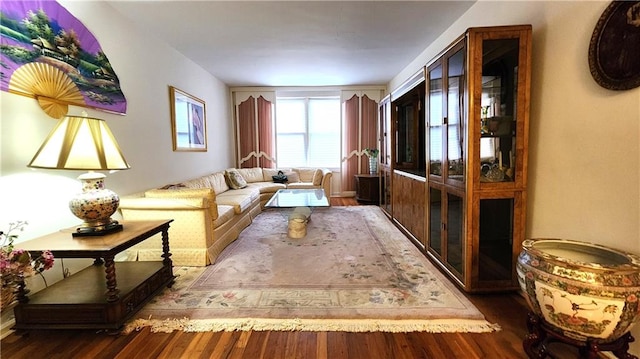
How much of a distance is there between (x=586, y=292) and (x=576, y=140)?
96 cm

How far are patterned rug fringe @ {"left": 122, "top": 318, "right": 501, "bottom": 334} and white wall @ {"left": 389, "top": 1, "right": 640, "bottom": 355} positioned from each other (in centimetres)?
84

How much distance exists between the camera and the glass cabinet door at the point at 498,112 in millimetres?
2115

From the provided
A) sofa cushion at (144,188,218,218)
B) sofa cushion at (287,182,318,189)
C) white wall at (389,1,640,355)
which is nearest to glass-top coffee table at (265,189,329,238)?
sofa cushion at (144,188,218,218)

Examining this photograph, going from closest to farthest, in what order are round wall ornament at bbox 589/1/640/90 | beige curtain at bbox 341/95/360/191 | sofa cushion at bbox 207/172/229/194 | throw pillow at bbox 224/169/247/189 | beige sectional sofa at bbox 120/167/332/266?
round wall ornament at bbox 589/1/640/90
beige sectional sofa at bbox 120/167/332/266
sofa cushion at bbox 207/172/229/194
throw pillow at bbox 224/169/247/189
beige curtain at bbox 341/95/360/191

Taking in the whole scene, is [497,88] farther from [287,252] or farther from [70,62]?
[70,62]

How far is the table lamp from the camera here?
1.86 metres

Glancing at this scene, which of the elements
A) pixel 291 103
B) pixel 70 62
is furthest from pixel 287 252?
pixel 291 103

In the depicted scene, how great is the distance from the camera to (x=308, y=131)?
23.1ft

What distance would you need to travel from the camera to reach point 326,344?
1.74 meters

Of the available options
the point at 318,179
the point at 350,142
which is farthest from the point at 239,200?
the point at 350,142

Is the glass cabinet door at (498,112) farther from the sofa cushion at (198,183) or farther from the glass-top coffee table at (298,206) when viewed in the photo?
the sofa cushion at (198,183)

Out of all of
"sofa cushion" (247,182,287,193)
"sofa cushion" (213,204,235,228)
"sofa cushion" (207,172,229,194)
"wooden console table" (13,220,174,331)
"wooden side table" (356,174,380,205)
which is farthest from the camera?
"wooden side table" (356,174,380,205)

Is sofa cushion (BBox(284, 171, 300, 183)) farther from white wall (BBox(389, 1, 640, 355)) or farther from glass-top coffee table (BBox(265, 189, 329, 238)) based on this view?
white wall (BBox(389, 1, 640, 355))

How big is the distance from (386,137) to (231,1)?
2953 millimetres
